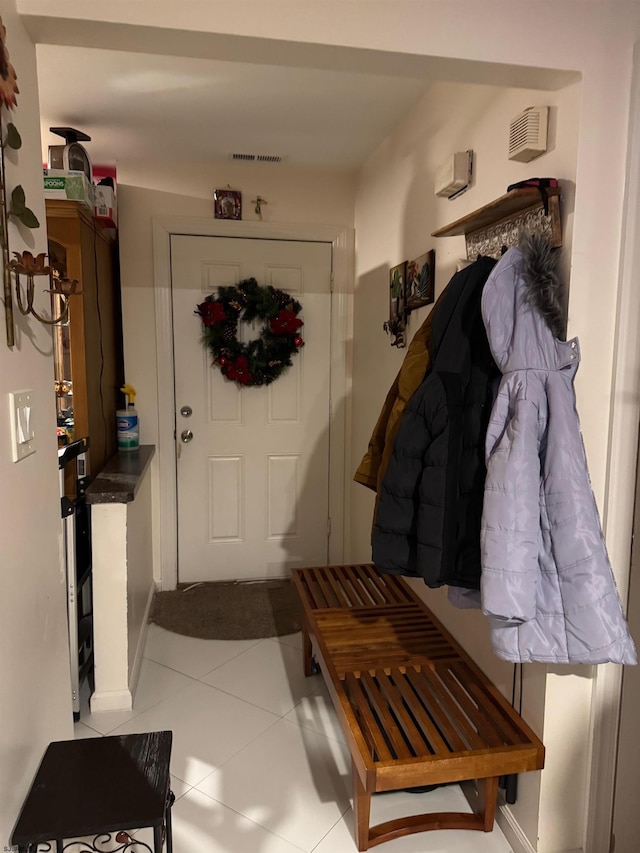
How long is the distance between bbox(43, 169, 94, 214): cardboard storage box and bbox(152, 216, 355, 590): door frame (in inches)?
34.5

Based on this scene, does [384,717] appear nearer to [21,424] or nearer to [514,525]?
[514,525]

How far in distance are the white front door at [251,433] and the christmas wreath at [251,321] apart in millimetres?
60

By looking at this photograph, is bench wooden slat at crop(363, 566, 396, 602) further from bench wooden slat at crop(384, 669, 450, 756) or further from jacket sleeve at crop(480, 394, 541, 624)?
jacket sleeve at crop(480, 394, 541, 624)

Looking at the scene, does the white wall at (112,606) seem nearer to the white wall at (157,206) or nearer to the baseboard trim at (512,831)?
the white wall at (157,206)

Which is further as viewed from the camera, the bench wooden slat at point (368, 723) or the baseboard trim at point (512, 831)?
the baseboard trim at point (512, 831)

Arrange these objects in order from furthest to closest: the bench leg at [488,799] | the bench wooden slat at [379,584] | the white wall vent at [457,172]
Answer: the bench wooden slat at [379,584]
the white wall vent at [457,172]
the bench leg at [488,799]

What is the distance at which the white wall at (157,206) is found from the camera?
303cm

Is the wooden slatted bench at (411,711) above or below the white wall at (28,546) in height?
below

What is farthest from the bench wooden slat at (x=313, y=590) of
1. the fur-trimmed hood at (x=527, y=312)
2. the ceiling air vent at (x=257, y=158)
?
the ceiling air vent at (x=257, y=158)

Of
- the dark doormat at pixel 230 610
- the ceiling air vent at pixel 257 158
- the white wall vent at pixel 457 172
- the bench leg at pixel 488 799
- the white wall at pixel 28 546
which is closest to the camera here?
the white wall at pixel 28 546

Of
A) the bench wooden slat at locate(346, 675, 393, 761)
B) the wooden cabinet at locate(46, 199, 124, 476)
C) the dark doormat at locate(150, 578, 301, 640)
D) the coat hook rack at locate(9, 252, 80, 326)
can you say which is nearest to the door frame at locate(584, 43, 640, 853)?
the bench wooden slat at locate(346, 675, 393, 761)

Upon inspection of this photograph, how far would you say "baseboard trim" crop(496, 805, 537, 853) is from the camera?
5.13 feet

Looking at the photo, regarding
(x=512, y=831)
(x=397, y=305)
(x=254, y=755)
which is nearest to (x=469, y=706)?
(x=512, y=831)

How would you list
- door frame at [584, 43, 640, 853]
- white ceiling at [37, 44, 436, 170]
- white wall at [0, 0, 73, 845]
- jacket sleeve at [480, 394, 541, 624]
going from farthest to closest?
white ceiling at [37, 44, 436, 170] → door frame at [584, 43, 640, 853] → jacket sleeve at [480, 394, 541, 624] → white wall at [0, 0, 73, 845]
